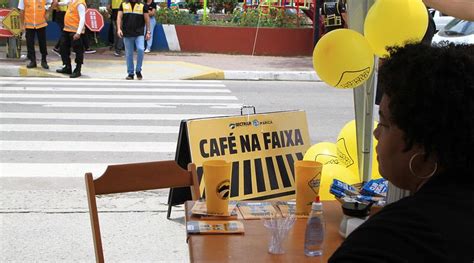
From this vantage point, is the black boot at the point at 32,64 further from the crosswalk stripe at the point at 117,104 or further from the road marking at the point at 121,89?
the crosswalk stripe at the point at 117,104

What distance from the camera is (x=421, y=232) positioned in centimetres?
126

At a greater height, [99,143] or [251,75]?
[99,143]

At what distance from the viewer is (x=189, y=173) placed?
10.1 ft

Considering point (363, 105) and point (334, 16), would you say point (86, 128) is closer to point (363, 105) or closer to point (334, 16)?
point (334, 16)

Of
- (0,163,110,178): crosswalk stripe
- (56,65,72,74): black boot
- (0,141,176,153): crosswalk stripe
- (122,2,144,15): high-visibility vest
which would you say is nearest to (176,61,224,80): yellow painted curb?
(122,2,144,15): high-visibility vest

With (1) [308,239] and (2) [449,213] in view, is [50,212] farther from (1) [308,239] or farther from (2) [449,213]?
(2) [449,213]

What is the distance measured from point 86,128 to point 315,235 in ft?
19.7

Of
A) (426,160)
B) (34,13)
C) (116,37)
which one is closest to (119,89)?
(34,13)

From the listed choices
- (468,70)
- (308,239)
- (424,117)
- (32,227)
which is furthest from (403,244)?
(32,227)

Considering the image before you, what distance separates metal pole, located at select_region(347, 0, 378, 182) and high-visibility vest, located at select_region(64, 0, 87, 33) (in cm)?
896

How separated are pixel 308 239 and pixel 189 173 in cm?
98

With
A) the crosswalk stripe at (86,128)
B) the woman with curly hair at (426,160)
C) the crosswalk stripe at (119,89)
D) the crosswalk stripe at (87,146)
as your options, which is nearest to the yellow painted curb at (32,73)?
the crosswalk stripe at (119,89)

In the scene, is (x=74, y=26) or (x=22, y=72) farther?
(x=22, y=72)

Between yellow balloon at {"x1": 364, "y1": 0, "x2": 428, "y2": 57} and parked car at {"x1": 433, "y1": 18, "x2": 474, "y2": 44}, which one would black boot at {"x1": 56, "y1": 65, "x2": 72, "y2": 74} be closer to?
parked car at {"x1": 433, "y1": 18, "x2": 474, "y2": 44}
